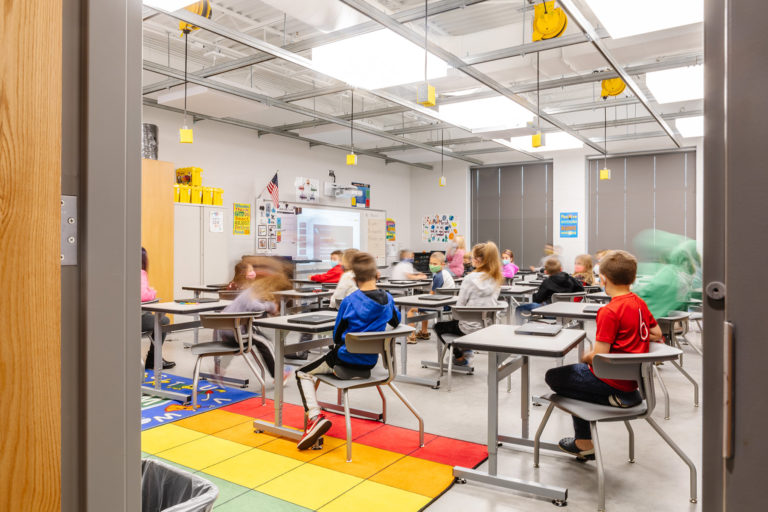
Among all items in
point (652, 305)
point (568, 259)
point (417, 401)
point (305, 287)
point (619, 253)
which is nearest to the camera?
point (619, 253)

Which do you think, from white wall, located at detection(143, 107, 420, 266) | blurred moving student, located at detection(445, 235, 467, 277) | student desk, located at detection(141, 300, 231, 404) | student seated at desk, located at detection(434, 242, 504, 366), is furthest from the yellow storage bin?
student seated at desk, located at detection(434, 242, 504, 366)

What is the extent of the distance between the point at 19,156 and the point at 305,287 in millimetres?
7452

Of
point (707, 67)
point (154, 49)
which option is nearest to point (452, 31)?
point (154, 49)

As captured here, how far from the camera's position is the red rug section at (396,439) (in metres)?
3.13

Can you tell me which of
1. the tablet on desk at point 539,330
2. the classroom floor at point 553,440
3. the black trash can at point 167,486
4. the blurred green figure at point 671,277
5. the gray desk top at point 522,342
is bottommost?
the classroom floor at point 553,440

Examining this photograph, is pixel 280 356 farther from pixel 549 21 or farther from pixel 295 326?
pixel 549 21

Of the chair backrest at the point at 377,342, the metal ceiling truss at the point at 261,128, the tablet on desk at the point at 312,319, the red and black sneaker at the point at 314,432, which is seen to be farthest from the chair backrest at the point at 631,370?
the metal ceiling truss at the point at 261,128

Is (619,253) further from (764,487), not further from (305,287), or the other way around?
(305,287)

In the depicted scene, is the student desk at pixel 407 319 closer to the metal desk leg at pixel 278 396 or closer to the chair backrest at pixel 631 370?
the metal desk leg at pixel 278 396

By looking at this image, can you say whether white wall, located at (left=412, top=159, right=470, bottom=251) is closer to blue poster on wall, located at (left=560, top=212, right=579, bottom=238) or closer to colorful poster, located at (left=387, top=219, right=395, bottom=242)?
colorful poster, located at (left=387, top=219, right=395, bottom=242)

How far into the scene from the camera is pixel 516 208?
12.4 meters

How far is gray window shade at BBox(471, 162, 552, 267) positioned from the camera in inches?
474

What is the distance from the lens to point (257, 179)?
9.48 metres

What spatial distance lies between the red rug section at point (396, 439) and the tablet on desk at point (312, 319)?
75 cm
